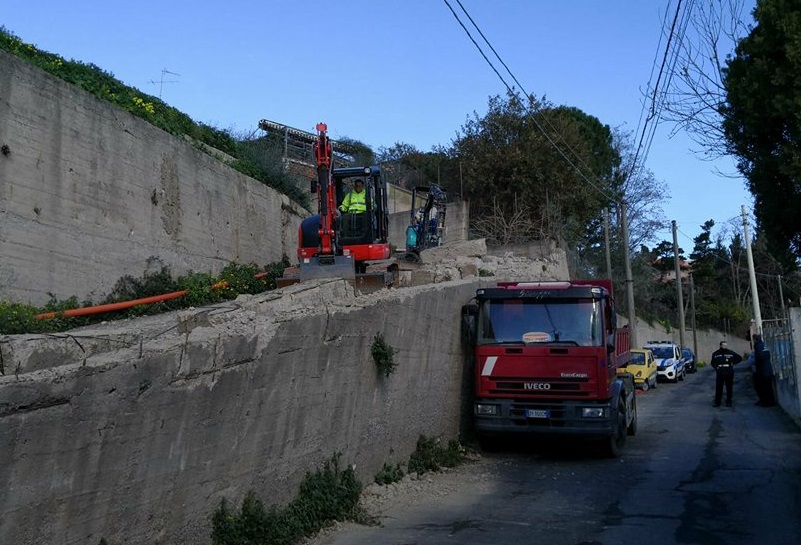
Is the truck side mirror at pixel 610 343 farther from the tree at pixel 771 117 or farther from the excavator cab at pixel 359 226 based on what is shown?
the excavator cab at pixel 359 226

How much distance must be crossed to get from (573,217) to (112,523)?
29.0 metres

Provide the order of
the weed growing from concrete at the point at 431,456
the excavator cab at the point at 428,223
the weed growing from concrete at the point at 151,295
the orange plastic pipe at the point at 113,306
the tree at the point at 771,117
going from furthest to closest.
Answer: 1. the excavator cab at the point at 428,223
2. the orange plastic pipe at the point at 113,306
3. the weed growing from concrete at the point at 431,456
4. the weed growing from concrete at the point at 151,295
5. the tree at the point at 771,117

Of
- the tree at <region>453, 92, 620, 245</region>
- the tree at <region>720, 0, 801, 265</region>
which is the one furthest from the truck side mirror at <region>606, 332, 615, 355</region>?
the tree at <region>453, 92, 620, 245</region>

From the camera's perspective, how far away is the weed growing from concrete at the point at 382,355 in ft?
30.2

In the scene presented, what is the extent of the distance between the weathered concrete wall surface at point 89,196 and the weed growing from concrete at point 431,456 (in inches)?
240

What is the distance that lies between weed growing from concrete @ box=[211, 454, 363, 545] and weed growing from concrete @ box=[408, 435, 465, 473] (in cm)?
186

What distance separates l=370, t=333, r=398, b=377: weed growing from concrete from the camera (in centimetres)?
922

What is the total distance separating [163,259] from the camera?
14727mm

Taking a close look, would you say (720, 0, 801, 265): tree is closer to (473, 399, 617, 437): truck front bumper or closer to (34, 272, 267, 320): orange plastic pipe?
(473, 399, 617, 437): truck front bumper

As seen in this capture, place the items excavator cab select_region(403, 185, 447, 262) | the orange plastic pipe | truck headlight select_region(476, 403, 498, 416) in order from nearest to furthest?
1. the orange plastic pipe
2. truck headlight select_region(476, 403, 498, 416)
3. excavator cab select_region(403, 185, 447, 262)

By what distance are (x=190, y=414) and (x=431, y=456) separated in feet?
17.4

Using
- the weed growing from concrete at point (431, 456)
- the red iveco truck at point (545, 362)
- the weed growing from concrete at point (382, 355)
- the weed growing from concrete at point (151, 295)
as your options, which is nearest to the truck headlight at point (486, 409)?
the red iveco truck at point (545, 362)

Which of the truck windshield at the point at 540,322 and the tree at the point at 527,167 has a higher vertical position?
the tree at the point at 527,167

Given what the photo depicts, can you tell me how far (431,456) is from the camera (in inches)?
420
